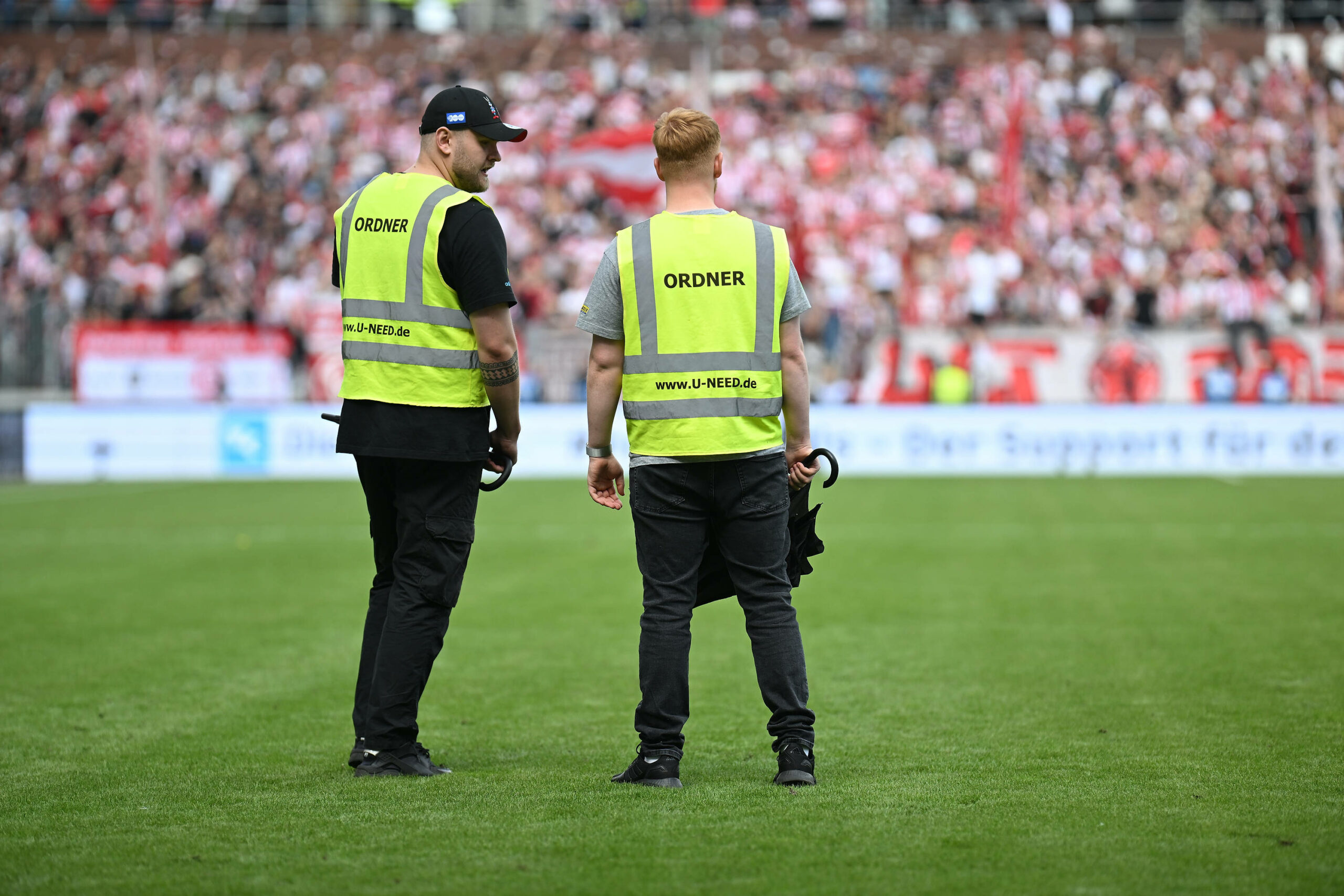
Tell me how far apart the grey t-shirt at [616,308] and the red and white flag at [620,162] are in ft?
64.2

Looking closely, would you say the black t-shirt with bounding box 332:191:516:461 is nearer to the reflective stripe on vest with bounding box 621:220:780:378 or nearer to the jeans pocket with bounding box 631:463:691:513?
the reflective stripe on vest with bounding box 621:220:780:378

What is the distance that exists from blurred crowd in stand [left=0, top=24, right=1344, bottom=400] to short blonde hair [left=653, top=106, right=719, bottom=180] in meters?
17.9

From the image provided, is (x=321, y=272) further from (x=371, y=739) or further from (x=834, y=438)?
(x=371, y=739)

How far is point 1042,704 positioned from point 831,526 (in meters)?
8.36

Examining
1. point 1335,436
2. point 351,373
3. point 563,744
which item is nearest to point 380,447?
point 351,373

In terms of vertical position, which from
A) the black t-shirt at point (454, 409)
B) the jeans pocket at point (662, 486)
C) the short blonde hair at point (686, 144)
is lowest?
the jeans pocket at point (662, 486)

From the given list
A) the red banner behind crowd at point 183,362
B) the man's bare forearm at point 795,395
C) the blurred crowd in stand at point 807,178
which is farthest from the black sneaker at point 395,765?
the red banner behind crowd at point 183,362

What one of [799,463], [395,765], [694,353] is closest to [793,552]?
[799,463]

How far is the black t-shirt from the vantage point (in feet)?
16.1

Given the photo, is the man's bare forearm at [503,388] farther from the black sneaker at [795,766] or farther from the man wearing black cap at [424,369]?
the black sneaker at [795,766]

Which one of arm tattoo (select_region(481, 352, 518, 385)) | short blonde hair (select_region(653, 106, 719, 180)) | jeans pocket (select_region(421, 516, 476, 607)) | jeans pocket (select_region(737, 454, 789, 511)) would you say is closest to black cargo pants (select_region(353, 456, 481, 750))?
jeans pocket (select_region(421, 516, 476, 607))

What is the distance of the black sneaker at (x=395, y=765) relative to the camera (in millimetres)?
4980

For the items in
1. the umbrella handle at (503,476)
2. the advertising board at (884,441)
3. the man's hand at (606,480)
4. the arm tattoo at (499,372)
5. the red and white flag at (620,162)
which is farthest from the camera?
the red and white flag at (620,162)

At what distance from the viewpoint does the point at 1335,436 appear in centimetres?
2080
